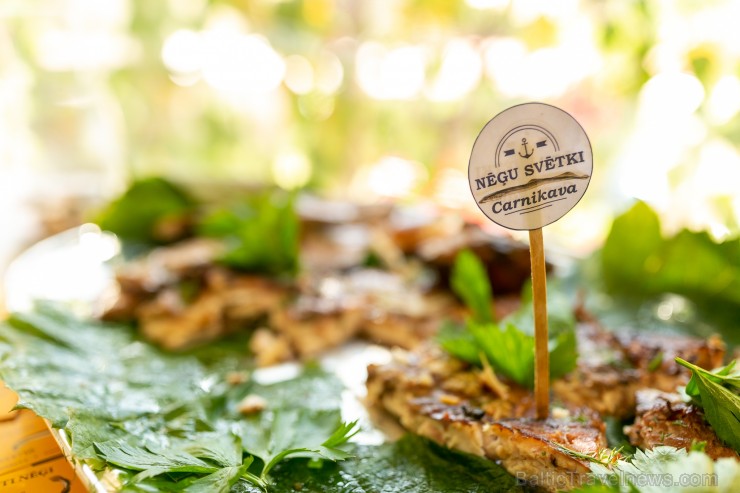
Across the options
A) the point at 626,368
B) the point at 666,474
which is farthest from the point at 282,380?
the point at 666,474

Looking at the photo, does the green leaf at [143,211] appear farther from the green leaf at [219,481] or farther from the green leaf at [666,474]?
the green leaf at [666,474]

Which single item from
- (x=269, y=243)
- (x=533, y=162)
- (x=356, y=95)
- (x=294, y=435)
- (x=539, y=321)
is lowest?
(x=294, y=435)

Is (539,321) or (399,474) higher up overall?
(539,321)

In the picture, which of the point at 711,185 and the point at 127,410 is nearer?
the point at 127,410

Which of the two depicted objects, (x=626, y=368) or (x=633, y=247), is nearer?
(x=626, y=368)

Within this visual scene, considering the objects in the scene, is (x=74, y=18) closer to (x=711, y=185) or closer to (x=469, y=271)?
(x=469, y=271)

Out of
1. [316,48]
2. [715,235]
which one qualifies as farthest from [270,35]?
[715,235]

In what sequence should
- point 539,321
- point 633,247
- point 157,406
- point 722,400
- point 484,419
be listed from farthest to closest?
point 633,247 < point 157,406 < point 484,419 < point 539,321 < point 722,400

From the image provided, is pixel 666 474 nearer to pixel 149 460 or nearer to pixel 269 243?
pixel 149 460
